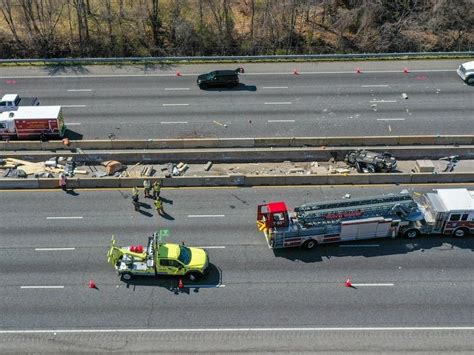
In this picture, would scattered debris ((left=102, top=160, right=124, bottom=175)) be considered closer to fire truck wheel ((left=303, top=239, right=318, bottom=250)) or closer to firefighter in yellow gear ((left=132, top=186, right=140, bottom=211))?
firefighter in yellow gear ((left=132, top=186, right=140, bottom=211))

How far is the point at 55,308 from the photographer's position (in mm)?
27656

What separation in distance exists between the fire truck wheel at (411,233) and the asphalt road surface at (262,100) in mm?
11848

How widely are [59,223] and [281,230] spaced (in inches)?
529

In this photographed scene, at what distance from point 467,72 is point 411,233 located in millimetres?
21754

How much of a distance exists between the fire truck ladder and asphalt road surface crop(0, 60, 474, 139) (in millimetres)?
11348

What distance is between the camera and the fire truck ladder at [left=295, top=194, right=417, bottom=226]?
30.5 meters

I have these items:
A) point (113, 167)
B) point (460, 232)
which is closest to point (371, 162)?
point (460, 232)

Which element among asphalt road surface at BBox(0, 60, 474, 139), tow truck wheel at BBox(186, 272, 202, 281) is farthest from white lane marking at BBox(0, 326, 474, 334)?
asphalt road surface at BBox(0, 60, 474, 139)

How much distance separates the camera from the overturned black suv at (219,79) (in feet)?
153

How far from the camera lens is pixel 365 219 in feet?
101

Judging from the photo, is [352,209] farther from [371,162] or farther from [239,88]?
[239,88]

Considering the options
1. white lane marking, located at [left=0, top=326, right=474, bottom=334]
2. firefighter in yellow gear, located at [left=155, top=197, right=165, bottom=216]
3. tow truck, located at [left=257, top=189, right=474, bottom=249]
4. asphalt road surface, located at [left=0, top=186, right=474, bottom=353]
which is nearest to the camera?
asphalt road surface, located at [left=0, top=186, right=474, bottom=353]

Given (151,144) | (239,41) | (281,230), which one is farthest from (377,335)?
(239,41)

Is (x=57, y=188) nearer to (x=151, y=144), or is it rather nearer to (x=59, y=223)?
(x=59, y=223)
